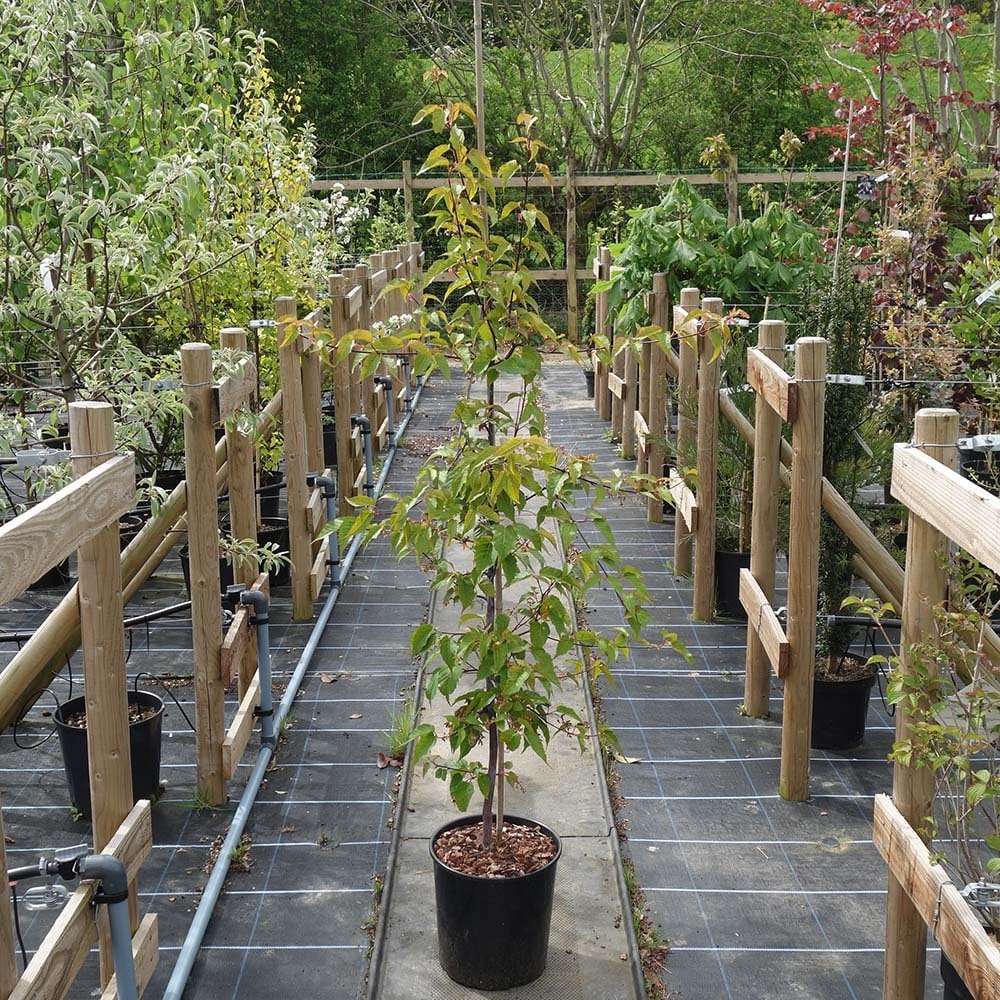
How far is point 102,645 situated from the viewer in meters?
2.92

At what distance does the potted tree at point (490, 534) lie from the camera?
3.15 meters

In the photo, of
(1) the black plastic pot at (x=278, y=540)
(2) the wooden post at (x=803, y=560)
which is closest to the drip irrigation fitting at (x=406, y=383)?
(1) the black plastic pot at (x=278, y=540)

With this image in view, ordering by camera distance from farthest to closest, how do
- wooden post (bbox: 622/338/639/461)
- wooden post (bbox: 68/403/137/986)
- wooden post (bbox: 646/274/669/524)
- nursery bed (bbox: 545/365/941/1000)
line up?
wooden post (bbox: 622/338/639/461) < wooden post (bbox: 646/274/669/524) < nursery bed (bbox: 545/365/941/1000) < wooden post (bbox: 68/403/137/986)

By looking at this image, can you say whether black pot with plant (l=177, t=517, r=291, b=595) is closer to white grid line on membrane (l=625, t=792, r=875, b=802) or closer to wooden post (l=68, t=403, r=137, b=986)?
white grid line on membrane (l=625, t=792, r=875, b=802)

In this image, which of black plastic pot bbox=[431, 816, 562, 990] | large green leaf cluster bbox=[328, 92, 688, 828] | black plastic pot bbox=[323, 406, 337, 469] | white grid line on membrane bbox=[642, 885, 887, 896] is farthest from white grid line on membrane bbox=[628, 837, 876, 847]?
black plastic pot bbox=[323, 406, 337, 469]

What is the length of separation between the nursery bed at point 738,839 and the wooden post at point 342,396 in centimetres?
241

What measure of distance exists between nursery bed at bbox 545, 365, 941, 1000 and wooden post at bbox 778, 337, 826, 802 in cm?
20

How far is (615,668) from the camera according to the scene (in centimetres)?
590

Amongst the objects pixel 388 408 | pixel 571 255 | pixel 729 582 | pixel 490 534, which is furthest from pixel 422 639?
pixel 571 255

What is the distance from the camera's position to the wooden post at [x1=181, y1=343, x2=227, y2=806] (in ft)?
14.1

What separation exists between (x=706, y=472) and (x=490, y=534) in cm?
→ 318

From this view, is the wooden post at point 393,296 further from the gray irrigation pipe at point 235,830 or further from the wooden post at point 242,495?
the wooden post at point 242,495

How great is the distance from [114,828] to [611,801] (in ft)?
6.81

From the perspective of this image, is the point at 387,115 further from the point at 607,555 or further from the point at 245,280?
the point at 607,555
